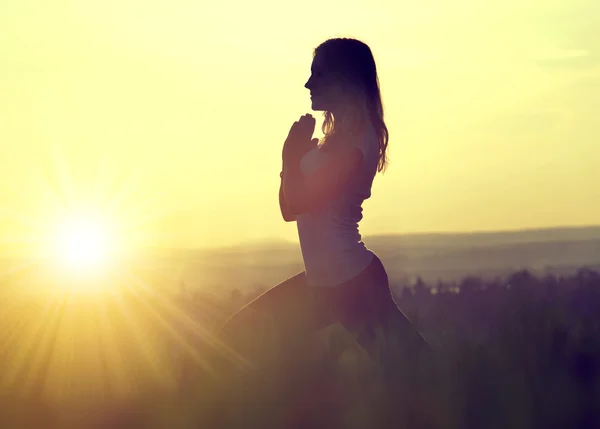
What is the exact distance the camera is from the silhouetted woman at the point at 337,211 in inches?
228

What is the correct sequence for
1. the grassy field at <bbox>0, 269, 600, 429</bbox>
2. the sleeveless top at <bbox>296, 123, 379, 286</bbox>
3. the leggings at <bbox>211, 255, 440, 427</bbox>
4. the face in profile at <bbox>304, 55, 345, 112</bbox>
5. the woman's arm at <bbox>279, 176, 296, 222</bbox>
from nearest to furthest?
the grassy field at <bbox>0, 269, 600, 429</bbox>, the leggings at <bbox>211, 255, 440, 427</bbox>, the sleeveless top at <bbox>296, 123, 379, 286</bbox>, the face in profile at <bbox>304, 55, 345, 112</bbox>, the woman's arm at <bbox>279, 176, 296, 222</bbox>

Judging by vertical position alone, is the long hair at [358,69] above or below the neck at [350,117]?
above

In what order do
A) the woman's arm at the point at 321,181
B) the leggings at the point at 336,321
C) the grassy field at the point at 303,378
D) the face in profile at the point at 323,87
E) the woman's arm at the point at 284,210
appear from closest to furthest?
the grassy field at the point at 303,378
the leggings at the point at 336,321
the woman's arm at the point at 321,181
the face in profile at the point at 323,87
the woman's arm at the point at 284,210

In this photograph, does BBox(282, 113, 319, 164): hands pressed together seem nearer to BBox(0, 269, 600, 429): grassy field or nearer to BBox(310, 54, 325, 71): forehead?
BBox(310, 54, 325, 71): forehead

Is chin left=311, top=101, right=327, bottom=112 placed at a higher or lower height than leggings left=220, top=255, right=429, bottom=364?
higher

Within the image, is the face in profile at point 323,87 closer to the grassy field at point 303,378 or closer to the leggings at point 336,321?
the leggings at point 336,321

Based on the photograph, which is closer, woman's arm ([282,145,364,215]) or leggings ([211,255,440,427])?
leggings ([211,255,440,427])

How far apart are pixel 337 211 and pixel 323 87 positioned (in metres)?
0.85

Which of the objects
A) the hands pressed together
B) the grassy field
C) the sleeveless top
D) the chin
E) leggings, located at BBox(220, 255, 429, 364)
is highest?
the chin

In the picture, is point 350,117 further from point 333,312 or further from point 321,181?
point 333,312

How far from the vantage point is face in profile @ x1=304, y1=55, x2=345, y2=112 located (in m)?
5.97

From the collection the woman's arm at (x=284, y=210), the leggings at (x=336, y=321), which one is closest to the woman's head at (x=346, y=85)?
the woman's arm at (x=284, y=210)

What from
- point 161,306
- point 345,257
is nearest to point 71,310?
point 161,306

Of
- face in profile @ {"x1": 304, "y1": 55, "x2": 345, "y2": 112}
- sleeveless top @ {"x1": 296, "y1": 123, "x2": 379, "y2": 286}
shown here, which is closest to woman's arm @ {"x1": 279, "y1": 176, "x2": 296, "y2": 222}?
sleeveless top @ {"x1": 296, "y1": 123, "x2": 379, "y2": 286}
